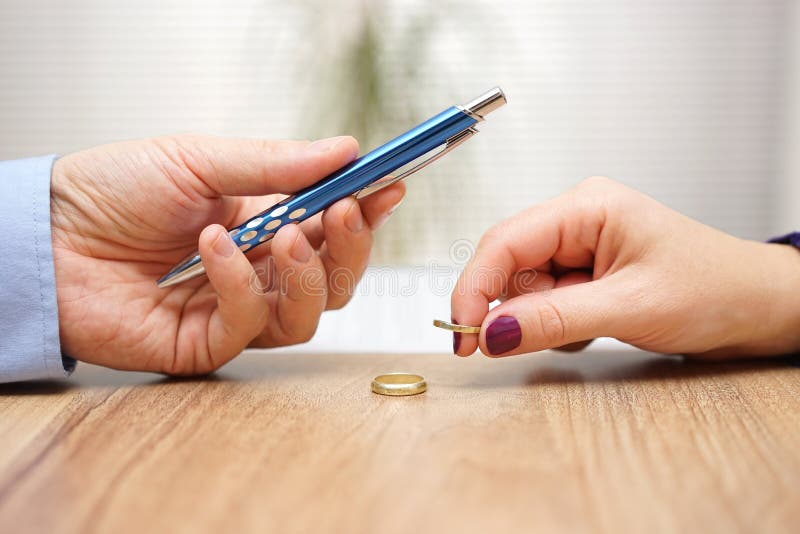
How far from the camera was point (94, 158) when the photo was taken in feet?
2.27

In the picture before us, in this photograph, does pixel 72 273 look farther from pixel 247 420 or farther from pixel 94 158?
pixel 247 420

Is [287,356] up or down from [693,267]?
down

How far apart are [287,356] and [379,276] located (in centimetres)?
54

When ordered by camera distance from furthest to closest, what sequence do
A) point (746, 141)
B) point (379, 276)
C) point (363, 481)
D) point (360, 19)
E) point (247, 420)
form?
point (746, 141) → point (360, 19) → point (379, 276) → point (247, 420) → point (363, 481)

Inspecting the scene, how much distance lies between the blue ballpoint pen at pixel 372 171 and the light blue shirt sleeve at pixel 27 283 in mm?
111

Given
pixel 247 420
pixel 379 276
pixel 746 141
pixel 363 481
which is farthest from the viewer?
→ pixel 746 141

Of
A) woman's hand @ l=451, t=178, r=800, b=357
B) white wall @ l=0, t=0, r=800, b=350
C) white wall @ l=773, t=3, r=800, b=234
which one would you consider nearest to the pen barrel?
woman's hand @ l=451, t=178, r=800, b=357

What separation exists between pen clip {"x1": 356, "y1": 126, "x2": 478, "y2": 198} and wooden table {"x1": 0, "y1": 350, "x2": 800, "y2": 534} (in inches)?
7.0

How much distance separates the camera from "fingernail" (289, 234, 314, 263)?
0.67m

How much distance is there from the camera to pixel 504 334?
622mm

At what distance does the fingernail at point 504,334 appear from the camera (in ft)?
2.03

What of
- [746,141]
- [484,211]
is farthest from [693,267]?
[746,141]

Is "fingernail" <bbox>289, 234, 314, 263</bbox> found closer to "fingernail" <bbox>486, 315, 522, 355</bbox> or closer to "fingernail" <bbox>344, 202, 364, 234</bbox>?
"fingernail" <bbox>344, 202, 364, 234</bbox>

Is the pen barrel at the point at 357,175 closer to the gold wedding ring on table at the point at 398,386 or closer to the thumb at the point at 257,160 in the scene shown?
the thumb at the point at 257,160
